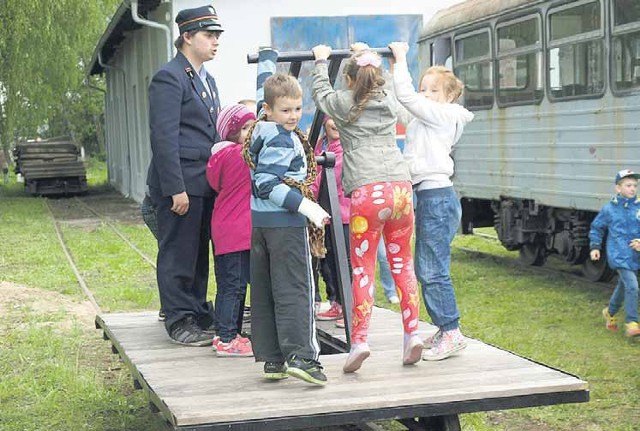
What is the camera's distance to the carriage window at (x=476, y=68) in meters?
14.1

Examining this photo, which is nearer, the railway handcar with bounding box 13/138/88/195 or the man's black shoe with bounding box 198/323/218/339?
the man's black shoe with bounding box 198/323/218/339

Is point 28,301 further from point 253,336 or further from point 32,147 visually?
point 32,147

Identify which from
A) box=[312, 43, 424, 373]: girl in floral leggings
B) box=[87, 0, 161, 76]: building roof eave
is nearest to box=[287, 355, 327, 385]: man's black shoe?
box=[312, 43, 424, 373]: girl in floral leggings

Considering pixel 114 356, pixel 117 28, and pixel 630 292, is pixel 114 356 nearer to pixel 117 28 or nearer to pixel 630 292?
pixel 630 292

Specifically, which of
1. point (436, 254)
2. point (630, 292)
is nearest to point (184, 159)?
point (436, 254)

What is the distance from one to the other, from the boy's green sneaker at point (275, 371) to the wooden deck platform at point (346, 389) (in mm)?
45

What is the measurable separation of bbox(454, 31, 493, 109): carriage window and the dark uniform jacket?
8.18 meters

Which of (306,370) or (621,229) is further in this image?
(621,229)

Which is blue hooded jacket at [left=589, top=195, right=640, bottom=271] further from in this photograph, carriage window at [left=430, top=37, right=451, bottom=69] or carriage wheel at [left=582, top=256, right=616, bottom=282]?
carriage window at [left=430, top=37, right=451, bottom=69]

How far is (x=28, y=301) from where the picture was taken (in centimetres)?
1152

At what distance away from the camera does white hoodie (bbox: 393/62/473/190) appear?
569 centimetres

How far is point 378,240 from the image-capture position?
17.7ft

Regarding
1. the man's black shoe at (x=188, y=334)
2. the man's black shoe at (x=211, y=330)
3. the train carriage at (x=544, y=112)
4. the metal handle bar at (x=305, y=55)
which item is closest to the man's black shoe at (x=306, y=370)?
the man's black shoe at (x=211, y=330)

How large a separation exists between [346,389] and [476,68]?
33.7 feet
